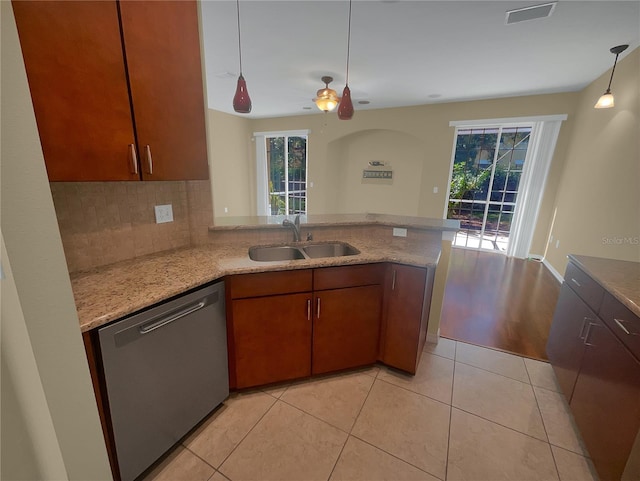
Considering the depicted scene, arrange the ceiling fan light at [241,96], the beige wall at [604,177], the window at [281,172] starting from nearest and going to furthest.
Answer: the ceiling fan light at [241,96], the beige wall at [604,177], the window at [281,172]

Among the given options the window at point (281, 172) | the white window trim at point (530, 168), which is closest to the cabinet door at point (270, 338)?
the white window trim at point (530, 168)

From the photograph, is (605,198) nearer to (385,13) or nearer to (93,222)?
(385,13)

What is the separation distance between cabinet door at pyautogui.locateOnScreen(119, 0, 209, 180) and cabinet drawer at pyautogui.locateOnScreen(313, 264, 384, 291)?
2.98ft

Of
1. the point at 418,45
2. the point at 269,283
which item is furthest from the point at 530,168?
the point at 269,283

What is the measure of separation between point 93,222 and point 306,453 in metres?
1.63

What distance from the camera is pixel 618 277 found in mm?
1398

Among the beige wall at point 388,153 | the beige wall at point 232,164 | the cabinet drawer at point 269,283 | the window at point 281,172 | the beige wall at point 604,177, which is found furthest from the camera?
the window at point 281,172

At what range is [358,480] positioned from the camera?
4.16 feet

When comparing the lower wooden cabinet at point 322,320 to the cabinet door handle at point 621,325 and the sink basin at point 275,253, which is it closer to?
the sink basin at point 275,253

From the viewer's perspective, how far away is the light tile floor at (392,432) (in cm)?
131

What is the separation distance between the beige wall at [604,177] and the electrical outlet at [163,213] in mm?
3834

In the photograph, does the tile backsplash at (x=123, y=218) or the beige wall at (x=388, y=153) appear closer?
the tile backsplash at (x=123, y=218)

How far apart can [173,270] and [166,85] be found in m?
0.91

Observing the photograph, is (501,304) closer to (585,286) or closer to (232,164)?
(585,286)
